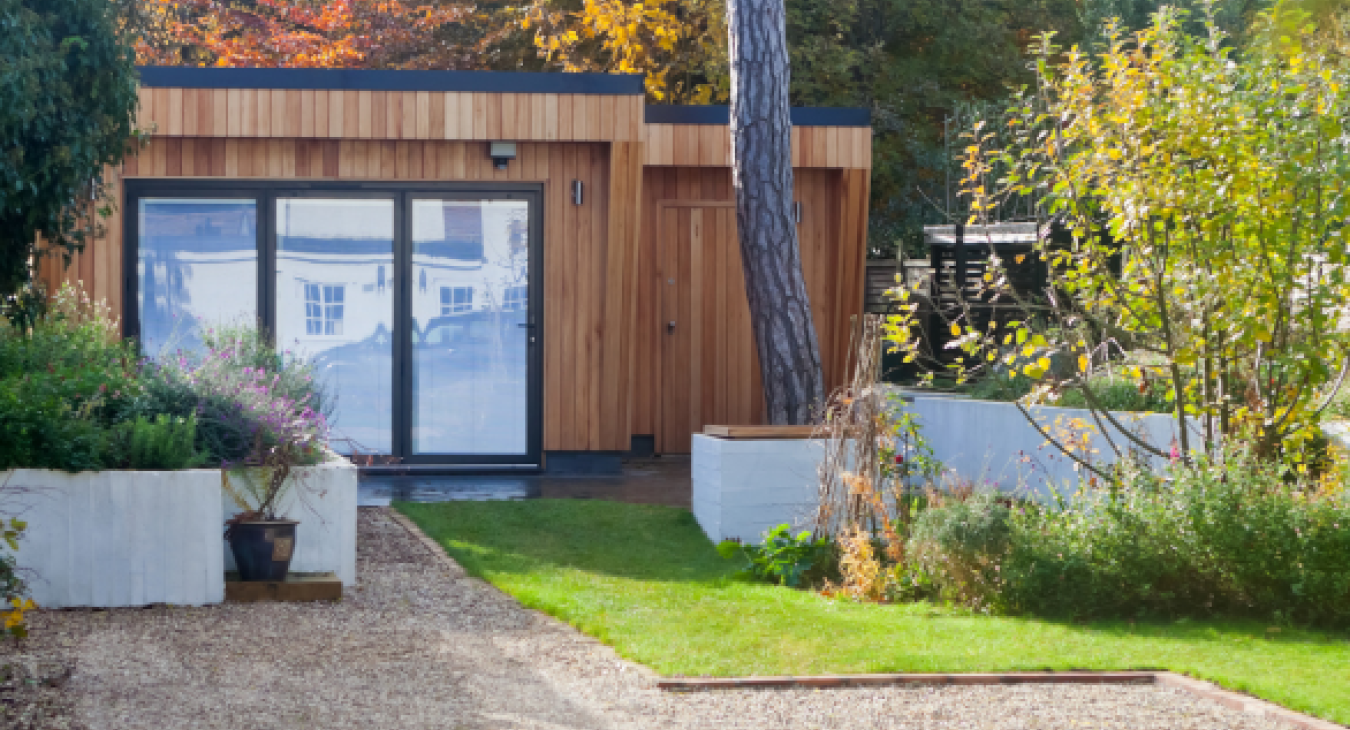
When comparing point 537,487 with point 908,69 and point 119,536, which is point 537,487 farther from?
point 908,69

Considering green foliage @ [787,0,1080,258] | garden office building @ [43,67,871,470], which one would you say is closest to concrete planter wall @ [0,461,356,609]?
garden office building @ [43,67,871,470]

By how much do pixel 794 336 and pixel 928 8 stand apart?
10.0 metres

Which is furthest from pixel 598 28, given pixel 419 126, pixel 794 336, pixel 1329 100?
pixel 1329 100

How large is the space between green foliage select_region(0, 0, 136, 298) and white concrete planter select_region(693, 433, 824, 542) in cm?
329

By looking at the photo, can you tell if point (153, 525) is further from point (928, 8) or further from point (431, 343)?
point (928, 8)

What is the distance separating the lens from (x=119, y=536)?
5184mm

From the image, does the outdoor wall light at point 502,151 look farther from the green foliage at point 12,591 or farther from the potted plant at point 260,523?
the green foliage at point 12,591

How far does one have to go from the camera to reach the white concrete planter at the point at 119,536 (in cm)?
509

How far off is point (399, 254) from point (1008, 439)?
14.8 ft

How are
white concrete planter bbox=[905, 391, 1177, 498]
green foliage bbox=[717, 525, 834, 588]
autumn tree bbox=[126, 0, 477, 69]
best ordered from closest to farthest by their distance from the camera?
green foliage bbox=[717, 525, 834, 588] < white concrete planter bbox=[905, 391, 1177, 498] < autumn tree bbox=[126, 0, 477, 69]

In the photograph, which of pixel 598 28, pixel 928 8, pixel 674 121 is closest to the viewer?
pixel 674 121

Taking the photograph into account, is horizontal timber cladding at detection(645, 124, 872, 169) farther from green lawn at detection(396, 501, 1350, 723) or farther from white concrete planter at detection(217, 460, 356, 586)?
white concrete planter at detection(217, 460, 356, 586)

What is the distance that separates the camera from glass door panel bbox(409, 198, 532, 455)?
9727 millimetres

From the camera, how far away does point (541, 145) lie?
31.9 ft
